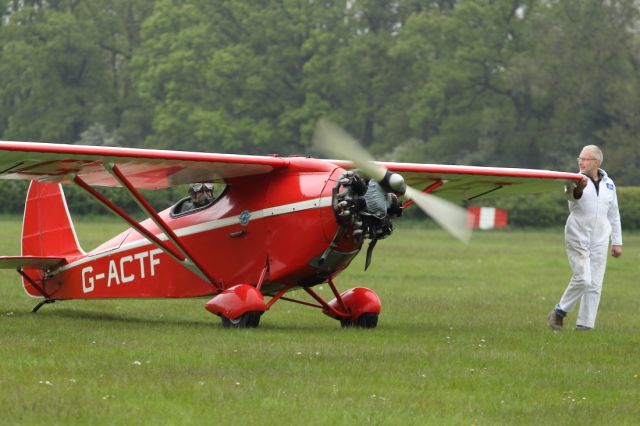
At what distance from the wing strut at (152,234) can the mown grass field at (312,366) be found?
2.07ft

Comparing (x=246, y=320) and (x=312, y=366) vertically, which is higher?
(x=312, y=366)

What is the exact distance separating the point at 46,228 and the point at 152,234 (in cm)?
268

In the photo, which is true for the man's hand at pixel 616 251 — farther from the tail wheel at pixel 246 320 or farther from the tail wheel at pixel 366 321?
the tail wheel at pixel 246 320

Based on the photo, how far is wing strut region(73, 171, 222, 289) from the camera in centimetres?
1318

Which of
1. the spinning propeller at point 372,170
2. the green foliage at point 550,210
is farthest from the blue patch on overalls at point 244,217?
the green foliage at point 550,210

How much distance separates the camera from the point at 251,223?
13703mm

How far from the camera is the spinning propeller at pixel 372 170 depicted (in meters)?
12.2

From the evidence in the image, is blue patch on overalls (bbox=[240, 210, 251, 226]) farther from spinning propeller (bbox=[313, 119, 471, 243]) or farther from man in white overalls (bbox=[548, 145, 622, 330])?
man in white overalls (bbox=[548, 145, 622, 330])

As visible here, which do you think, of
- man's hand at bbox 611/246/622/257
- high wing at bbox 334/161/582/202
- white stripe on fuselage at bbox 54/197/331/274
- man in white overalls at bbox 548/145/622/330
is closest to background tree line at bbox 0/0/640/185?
high wing at bbox 334/161/582/202

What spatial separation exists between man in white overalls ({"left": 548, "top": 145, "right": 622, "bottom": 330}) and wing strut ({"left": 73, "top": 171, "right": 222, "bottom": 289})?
386cm

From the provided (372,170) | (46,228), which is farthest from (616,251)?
(46,228)

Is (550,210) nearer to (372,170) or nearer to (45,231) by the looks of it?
(45,231)

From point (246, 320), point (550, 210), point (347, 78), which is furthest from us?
point (347, 78)

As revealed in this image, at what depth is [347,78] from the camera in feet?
254
